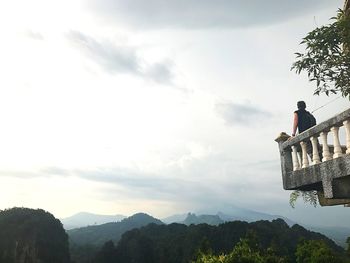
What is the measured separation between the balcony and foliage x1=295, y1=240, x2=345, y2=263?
36428mm

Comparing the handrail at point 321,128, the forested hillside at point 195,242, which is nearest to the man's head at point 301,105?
the handrail at point 321,128

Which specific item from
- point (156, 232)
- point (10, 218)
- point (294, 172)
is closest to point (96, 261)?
point (10, 218)

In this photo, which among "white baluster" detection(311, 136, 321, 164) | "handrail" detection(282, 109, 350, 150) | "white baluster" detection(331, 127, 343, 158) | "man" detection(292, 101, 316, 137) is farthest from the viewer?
"man" detection(292, 101, 316, 137)

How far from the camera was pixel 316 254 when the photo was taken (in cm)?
4403

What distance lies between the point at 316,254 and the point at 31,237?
72270 mm

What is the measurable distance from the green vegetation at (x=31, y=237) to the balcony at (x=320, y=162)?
88.7 metres

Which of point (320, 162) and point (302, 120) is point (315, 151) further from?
point (302, 120)

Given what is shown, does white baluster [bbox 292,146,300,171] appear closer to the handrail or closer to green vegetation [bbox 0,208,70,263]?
the handrail

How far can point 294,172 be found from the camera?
952 centimetres

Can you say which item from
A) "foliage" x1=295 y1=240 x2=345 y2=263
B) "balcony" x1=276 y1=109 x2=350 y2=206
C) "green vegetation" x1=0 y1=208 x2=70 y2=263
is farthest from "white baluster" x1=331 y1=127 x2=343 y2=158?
"green vegetation" x1=0 y1=208 x2=70 y2=263

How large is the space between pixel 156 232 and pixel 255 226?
133ft

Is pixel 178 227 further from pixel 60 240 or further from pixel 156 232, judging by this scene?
pixel 60 240

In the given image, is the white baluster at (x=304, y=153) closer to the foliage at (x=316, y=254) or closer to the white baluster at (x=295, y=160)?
the white baluster at (x=295, y=160)

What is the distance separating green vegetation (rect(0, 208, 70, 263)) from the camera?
89.1 m
